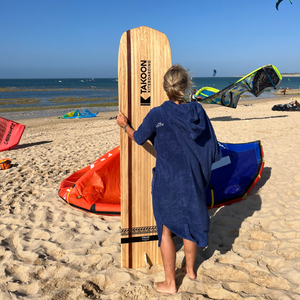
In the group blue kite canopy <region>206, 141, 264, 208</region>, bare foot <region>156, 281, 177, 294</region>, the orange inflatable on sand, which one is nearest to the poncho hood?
bare foot <region>156, 281, 177, 294</region>

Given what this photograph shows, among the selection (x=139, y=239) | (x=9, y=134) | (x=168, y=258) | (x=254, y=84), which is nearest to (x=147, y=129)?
(x=168, y=258)

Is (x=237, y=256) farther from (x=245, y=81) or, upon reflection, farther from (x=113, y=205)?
(x=245, y=81)

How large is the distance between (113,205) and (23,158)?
11.6ft

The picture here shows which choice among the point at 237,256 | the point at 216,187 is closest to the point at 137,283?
the point at 237,256

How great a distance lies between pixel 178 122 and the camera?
1520mm

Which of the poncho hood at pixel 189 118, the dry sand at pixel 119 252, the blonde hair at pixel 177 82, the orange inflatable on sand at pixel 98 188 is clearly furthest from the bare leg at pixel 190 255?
the orange inflatable on sand at pixel 98 188

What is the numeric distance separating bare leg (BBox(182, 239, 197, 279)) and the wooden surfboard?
353 mm

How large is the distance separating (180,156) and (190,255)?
752mm

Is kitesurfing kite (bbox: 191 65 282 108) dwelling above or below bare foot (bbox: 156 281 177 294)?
above

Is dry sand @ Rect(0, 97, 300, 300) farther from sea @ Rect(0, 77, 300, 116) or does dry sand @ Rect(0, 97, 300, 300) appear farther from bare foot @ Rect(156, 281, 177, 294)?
sea @ Rect(0, 77, 300, 116)

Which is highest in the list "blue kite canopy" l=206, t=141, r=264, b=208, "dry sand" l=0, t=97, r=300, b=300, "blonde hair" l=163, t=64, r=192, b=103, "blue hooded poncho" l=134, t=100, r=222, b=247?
"blonde hair" l=163, t=64, r=192, b=103

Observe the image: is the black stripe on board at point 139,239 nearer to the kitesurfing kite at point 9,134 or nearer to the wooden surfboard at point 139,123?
the wooden surfboard at point 139,123

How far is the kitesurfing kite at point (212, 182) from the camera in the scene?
304cm

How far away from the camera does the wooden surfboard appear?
197cm
